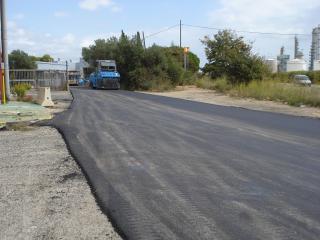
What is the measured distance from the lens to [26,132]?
50.9 feet

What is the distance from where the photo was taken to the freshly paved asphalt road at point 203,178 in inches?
250

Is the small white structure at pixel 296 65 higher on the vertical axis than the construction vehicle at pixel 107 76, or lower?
higher

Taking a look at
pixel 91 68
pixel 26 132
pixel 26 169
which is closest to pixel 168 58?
pixel 91 68

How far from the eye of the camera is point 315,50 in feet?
374

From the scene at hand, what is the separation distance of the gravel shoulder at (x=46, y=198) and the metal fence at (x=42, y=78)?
105 ft

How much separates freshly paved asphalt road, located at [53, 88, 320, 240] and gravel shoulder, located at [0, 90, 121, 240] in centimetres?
25

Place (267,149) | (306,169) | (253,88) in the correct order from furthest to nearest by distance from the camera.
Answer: (253,88), (267,149), (306,169)

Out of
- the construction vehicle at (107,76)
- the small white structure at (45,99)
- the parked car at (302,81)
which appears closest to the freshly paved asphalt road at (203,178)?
the small white structure at (45,99)

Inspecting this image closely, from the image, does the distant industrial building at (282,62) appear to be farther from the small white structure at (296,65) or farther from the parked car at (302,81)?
the parked car at (302,81)

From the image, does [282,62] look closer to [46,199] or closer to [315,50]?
[315,50]

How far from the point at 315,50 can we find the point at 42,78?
82.4 meters

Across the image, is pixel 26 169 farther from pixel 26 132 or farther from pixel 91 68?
pixel 91 68

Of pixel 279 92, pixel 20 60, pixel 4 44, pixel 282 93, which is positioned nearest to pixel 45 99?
pixel 4 44

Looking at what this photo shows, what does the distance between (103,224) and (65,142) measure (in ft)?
23.2
